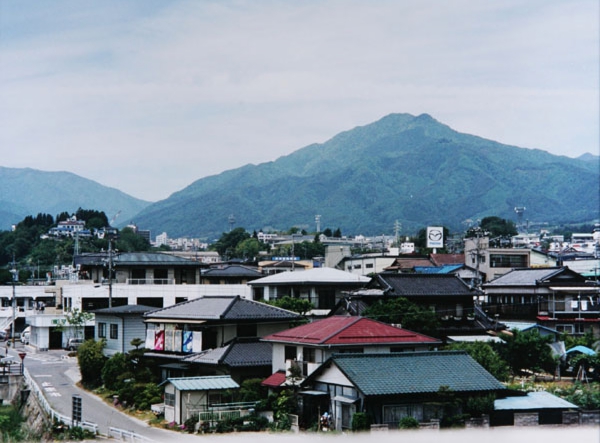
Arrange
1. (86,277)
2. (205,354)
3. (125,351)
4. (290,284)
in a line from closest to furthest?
1. (205,354)
2. (125,351)
3. (290,284)
4. (86,277)

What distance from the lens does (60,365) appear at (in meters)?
35.9

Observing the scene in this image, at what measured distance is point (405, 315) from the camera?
3017 cm

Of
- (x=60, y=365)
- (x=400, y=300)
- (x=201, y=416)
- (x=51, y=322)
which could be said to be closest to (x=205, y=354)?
(x=201, y=416)

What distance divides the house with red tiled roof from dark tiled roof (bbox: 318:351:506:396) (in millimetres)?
2139

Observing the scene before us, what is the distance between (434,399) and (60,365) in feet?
68.0

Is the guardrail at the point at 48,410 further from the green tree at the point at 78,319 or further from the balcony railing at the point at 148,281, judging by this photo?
the balcony railing at the point at 148,281

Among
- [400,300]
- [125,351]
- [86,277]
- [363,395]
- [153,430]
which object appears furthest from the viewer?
[86,277]

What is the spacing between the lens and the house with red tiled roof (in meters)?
23.7

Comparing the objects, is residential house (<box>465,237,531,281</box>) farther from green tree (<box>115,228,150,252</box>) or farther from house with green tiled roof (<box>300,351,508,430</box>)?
green tree (<box>115,228,150,252</box>)

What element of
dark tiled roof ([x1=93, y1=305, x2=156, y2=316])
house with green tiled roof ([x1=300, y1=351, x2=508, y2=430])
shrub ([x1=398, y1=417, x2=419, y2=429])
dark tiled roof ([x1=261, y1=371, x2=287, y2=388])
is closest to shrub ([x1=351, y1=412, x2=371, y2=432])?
house with green tiled roof ([x1=300, y1=351, x2=508, y2=430])

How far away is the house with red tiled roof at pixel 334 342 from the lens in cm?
2366

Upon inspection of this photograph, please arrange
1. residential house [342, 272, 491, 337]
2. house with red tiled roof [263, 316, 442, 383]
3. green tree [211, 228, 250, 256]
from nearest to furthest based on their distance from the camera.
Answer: house with red tiled roof [263, 316, 442, 383] < residential house [342, 272, 491, 337] < green tree [211, 228, 250, 256]

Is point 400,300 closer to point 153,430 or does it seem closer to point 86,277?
point 153,430

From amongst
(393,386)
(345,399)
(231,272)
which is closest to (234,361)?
(345,399)
